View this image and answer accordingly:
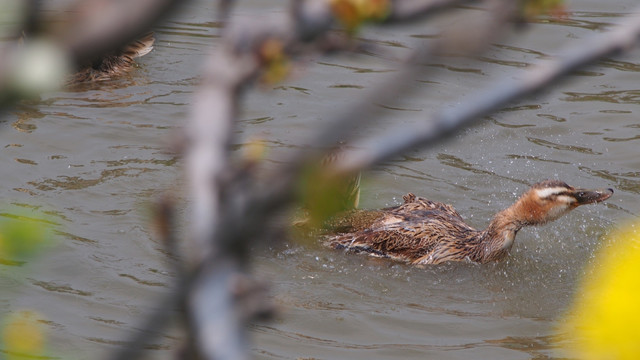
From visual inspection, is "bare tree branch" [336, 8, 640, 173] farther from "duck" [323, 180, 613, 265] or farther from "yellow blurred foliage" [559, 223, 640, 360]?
"duck" [323, 180, 613, 265]

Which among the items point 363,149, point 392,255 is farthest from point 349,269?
point 363,149

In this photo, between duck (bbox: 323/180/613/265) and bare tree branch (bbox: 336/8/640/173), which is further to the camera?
duck (bbox: 323/180/613/265)

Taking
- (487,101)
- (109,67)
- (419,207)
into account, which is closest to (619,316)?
(487,101)

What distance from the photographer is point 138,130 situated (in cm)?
1021

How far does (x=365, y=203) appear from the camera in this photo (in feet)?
13.6

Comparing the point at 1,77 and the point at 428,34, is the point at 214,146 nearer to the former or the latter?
the point at 1,77

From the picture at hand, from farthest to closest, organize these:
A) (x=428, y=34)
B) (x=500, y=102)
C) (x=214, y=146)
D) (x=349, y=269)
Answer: (x=428, y=34) < (x=349, y=269) < (x=500, y=102) < (x=214, y=146)

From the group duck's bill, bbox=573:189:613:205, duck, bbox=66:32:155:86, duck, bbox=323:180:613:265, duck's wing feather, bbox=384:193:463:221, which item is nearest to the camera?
duck's bill, bbox=573:189:613:205

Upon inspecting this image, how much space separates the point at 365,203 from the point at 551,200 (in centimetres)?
388

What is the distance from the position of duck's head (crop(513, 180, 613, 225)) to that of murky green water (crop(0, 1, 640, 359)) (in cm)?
43

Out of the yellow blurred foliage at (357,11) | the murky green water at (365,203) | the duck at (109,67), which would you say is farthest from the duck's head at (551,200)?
the yellow blurred foliage at (357,11)

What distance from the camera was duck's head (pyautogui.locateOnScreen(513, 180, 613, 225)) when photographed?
7623 mm

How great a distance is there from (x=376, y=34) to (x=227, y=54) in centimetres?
1211

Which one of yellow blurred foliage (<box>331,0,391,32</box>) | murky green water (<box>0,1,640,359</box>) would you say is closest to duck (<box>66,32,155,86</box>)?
murky green water (<box>0,1,640,359</box>)
